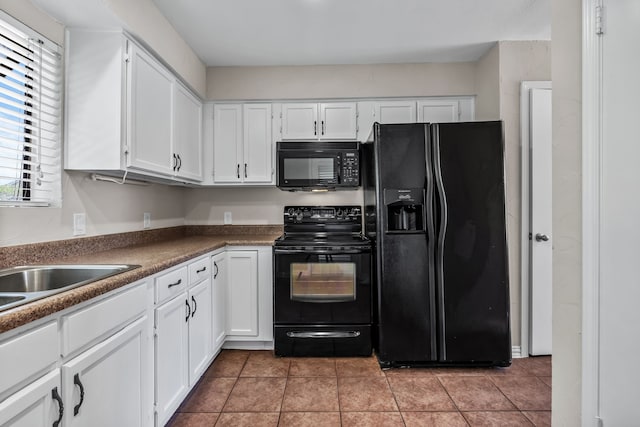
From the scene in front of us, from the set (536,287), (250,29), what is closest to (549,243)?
(536,287)

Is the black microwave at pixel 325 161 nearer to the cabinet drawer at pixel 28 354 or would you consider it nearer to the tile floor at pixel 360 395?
the tile floor at pixel 360 395

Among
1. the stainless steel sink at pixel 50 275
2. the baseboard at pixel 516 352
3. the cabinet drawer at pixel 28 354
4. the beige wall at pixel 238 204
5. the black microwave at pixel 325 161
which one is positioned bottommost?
the baseboard at pixel 516 352

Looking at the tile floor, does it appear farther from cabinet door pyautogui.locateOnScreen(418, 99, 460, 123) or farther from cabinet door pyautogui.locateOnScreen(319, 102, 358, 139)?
cabinet door pyautogui.locateOnScreen(418, 99, 460, 123)

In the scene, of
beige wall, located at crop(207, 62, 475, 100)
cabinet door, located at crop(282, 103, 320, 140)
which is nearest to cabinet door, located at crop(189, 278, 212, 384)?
cabinet door, located at crop(282, 103, 320, 140)

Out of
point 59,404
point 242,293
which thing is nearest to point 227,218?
point 242,293

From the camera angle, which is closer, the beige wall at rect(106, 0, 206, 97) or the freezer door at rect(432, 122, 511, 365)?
the beige wall at rect(106, 0, 206, 97)

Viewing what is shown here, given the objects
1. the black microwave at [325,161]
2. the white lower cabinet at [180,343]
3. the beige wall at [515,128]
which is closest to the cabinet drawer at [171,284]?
the white lower cabinet at [180,343]

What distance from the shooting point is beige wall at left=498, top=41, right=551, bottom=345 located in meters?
2.51

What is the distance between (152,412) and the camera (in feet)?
4.83

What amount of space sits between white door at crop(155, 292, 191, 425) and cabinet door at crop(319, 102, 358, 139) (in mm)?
1886

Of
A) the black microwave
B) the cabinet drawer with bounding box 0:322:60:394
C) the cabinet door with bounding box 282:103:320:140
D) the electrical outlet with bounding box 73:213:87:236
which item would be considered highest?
the cabinet door with bounding box 282:103:320:140

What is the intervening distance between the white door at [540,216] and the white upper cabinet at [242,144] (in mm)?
2175

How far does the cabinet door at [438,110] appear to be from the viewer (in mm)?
2939

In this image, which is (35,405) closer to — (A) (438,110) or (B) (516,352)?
(B) (516,352)
